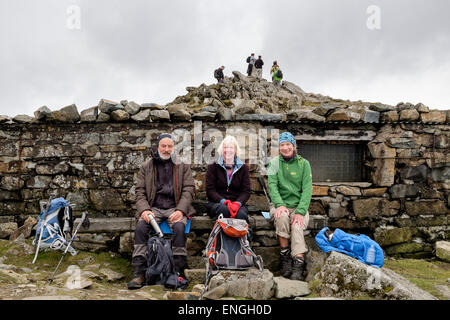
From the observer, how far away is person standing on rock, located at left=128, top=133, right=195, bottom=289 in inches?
153

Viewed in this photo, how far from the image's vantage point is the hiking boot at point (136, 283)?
3.46 metres

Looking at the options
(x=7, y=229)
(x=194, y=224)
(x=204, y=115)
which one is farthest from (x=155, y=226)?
(x=7, y=229)

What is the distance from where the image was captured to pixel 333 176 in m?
6.00

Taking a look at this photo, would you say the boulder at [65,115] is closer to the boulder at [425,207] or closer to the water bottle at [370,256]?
the water bottle at [370,256]

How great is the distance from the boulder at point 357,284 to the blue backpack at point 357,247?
424 millimetres

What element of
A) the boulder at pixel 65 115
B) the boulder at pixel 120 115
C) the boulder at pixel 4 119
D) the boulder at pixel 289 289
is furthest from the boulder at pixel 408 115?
the boulder at pixel 4 119

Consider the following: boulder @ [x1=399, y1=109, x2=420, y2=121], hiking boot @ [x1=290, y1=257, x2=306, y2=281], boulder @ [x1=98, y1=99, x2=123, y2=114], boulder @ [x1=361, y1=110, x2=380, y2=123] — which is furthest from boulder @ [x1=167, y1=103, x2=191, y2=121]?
boulder @ [x1=399, y1=109, x2=420, y2=121]

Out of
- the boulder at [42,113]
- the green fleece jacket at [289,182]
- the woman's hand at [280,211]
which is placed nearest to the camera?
the woman's hand at [280,211]

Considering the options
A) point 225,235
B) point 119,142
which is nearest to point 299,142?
point 225,235

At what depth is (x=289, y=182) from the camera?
431 centimetres

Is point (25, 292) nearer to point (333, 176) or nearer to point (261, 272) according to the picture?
point (261, 272)

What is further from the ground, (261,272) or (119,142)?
(119,142)

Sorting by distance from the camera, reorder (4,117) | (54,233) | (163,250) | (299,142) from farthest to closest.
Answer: (299,142), (4,117), (54,233), (163,250)
